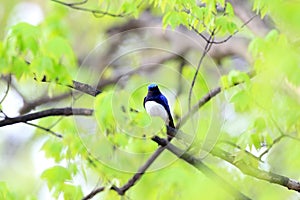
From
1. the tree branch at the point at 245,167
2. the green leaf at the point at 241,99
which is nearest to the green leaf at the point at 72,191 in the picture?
the tree branch at the point at 245,167

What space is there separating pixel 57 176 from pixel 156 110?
0.66 m

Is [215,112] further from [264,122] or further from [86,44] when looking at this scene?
[86,44]

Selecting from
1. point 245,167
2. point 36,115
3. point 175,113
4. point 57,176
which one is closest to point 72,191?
point 57,176

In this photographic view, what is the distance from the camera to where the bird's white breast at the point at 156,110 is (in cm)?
149

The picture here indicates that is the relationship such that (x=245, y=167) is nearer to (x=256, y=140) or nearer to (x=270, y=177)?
(x=270, y=177)

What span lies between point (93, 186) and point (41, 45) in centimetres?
52

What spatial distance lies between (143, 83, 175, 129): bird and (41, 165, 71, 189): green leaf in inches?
23.6

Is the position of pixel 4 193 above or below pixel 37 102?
below

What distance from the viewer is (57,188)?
2014 mm

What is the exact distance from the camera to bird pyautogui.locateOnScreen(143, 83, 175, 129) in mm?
1497

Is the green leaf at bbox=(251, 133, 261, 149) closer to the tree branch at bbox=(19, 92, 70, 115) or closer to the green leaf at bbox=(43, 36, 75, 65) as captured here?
the green leaf at bbox=(43, 36, 75, 65)

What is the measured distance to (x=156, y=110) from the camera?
1498 millimetres

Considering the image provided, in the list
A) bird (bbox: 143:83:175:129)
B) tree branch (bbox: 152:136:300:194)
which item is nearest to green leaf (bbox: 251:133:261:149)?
tree branch (bbox: 152:136:300:194)

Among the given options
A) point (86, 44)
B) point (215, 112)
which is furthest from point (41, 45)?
point (86, 44)
